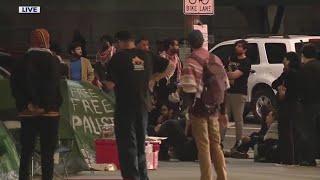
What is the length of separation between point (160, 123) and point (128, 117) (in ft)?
15.2

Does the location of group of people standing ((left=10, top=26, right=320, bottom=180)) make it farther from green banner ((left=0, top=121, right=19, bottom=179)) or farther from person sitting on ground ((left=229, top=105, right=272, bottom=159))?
person sitting on ground ((left=229, top=105, right=272, bottom=159))

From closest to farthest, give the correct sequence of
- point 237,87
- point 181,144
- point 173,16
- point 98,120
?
1. point 98,120
2. point 181,144
3. point 237,87
4. point 173,16

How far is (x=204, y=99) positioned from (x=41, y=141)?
1.90 metres

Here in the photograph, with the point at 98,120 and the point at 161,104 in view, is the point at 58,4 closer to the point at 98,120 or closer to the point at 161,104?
the point at 161,104

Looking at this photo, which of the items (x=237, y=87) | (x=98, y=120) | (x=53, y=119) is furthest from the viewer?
(x=237, y=87)

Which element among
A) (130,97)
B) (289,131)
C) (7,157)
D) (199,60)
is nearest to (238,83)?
(289,131)

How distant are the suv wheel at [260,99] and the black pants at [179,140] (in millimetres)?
6226

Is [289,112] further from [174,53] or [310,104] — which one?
[174,53]

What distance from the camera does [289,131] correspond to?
44.3 ft

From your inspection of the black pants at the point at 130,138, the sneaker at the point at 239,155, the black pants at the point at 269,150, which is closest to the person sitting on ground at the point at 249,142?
the sneaker at the point at 239,155

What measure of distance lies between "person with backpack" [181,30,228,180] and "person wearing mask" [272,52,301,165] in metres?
2.95

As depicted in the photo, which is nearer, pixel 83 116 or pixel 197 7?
pixel 83 116

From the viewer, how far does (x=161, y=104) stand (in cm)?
1541

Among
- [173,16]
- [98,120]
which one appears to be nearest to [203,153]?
[98,120]
